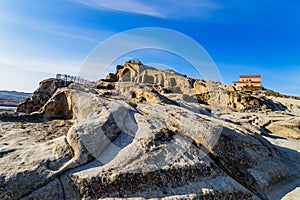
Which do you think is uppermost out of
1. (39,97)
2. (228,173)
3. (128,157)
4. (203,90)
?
(203,90)

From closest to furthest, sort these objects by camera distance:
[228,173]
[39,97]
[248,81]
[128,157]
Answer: [128,157]
[228,173]
[39,97]
[248,81]

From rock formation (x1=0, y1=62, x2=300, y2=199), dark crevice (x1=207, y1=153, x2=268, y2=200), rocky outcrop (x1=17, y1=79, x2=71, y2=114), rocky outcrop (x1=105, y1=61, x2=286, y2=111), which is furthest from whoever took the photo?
rocky outcrop (x1=105, y1=61, x2=286, y2=111)

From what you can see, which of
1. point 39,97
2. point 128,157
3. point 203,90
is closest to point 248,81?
point 203,90

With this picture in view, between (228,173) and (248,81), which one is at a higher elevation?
(248,81)

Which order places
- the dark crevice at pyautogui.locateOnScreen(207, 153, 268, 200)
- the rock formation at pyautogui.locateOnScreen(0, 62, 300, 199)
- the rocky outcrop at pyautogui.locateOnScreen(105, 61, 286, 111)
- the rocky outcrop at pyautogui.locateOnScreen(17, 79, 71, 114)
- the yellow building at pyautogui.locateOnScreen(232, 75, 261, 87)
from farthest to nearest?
1. the yellow building at pyautogui.locateOnScreen(232, 75, 261, 87)
2. the rocky outcrop at pyautogui.locateOnScreen(105, 61, 286, 111)
3. the rocky outcrop at pyautogui.locateOnScreen(17, 79, 71, 114)
4. the dark crevice at pyautogui.locateOnScreen(207, 153, 268, 200)
5. the rock formation at pyautogui.locateOnScreen(0, 62, 300, 199)

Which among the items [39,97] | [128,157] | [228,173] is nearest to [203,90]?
[39,97]

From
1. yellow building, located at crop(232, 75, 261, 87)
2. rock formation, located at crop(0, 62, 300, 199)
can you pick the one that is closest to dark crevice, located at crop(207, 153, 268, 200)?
rock formation, located at crop(0, 62, 300, 199)

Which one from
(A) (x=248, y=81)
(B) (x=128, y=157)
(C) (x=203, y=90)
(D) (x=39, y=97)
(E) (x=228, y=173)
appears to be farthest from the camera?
(A) (x=248, y=81)

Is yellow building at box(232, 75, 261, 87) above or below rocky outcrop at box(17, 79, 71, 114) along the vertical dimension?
above

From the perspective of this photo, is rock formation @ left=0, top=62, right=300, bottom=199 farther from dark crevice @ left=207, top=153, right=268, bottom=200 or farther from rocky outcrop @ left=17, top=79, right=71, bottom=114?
rocky outcrop @ left=17, top=79, right=71, bottom=114

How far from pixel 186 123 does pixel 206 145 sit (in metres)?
1.39

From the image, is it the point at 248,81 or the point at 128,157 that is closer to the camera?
the point at 128,157

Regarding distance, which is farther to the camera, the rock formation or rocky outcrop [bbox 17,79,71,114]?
rocky outcrop [bbox 17,79,71,114]

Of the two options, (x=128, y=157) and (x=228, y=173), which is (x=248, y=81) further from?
(x=128, y=157)
